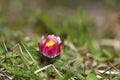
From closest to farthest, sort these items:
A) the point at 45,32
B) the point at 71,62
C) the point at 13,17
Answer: the point at 71,62 < the point at 45,32 < the point at 13,17

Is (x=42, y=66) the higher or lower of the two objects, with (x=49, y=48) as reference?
lower

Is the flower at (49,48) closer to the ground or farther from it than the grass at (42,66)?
farther from it

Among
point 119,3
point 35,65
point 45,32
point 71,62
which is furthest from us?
point 119,3

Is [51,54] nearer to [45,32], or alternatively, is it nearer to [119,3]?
[45,32]

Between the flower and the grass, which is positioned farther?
the flower

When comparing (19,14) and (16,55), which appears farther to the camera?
(19,14)

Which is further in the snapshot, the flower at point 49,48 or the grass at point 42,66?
the flower at point 49,48

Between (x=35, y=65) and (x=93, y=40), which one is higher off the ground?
(x=35, y=65)

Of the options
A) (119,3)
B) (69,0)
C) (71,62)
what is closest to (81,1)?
(69,0)

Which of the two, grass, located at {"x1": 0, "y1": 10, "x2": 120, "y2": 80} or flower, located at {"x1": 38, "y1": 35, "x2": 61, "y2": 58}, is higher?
flower, located at {"x1": 38, "y1": 35, "x2": 61, "y2": 58}

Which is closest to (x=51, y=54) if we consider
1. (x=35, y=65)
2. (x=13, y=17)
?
(x=35, y=65)
